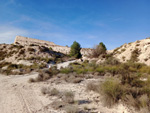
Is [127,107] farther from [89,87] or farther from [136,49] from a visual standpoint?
[136,49]

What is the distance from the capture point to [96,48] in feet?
109

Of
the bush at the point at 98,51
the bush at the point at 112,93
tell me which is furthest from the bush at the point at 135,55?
the bush at the point at 112,93

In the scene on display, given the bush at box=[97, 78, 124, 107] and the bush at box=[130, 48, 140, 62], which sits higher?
the bush at box=[130, 48, 140, 62]

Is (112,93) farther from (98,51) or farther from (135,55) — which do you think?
(98,51)

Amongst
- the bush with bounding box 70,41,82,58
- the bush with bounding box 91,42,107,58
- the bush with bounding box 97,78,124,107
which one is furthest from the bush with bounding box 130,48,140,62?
the bush with bounding box 70,41,82,58

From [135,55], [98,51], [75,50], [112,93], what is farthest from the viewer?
[75,50]

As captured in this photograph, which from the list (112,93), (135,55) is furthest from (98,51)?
(112,93)

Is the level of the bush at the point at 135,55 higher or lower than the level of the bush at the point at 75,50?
lower

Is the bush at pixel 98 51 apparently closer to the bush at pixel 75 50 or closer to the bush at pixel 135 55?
the bush at pixel 135 55

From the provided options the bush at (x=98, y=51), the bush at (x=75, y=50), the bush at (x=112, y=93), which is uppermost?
the bush at (x=75, y=50)

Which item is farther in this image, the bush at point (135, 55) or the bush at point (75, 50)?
the bush at point (75, 50)

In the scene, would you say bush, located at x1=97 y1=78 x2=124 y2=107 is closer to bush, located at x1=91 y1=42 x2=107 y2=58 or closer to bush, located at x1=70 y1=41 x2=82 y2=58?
bush, located at x1=91 y1=42 x2=107 y2=58

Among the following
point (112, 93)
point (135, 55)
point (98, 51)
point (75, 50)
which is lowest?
point (112, 93)

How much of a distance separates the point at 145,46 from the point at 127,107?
20.7 metres
